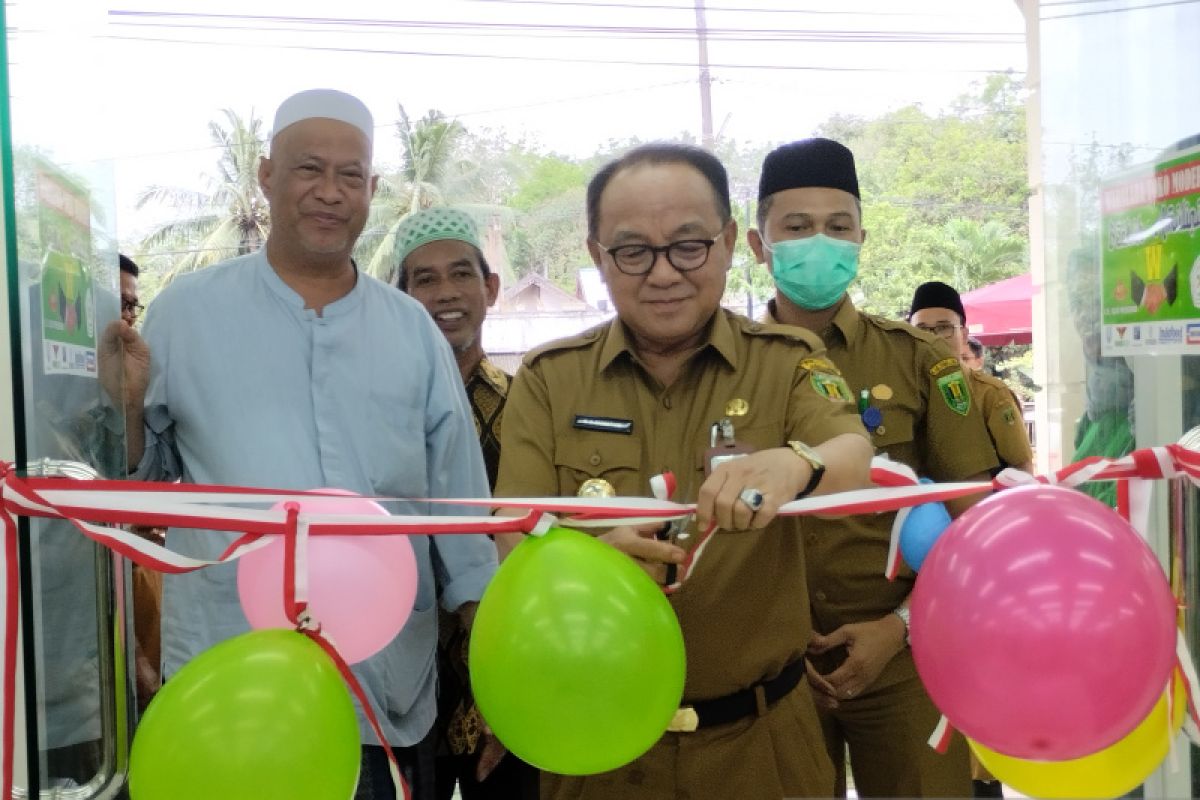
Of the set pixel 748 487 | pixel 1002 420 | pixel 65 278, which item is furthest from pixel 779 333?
pixel 1002 420

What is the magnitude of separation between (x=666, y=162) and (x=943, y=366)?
1135 millimetres

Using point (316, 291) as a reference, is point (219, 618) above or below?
below

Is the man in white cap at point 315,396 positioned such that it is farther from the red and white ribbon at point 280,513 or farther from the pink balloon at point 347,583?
the red and white ribbon at point 280,513

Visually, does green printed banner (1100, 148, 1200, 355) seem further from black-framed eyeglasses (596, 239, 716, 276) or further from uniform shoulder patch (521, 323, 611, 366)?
uniform shoulder patch (521, 323, 611, 366)

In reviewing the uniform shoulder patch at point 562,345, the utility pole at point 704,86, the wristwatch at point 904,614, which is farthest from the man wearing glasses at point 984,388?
the utility pole at point 704,86

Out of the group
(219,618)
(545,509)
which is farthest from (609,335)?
(219,618)

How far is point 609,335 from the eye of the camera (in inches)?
71.7

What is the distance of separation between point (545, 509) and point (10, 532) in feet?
2.02

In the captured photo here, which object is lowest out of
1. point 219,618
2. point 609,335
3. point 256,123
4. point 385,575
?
point 219,618

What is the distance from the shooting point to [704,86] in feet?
51.6

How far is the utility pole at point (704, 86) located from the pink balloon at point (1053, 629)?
1512 centimetres

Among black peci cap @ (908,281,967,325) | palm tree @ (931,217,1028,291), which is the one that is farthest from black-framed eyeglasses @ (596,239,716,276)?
palm tree @ (931,217,1028,291)

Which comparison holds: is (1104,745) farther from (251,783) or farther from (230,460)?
(230,460)

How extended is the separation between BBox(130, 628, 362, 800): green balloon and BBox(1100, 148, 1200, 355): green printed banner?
Result: 4.93ft
